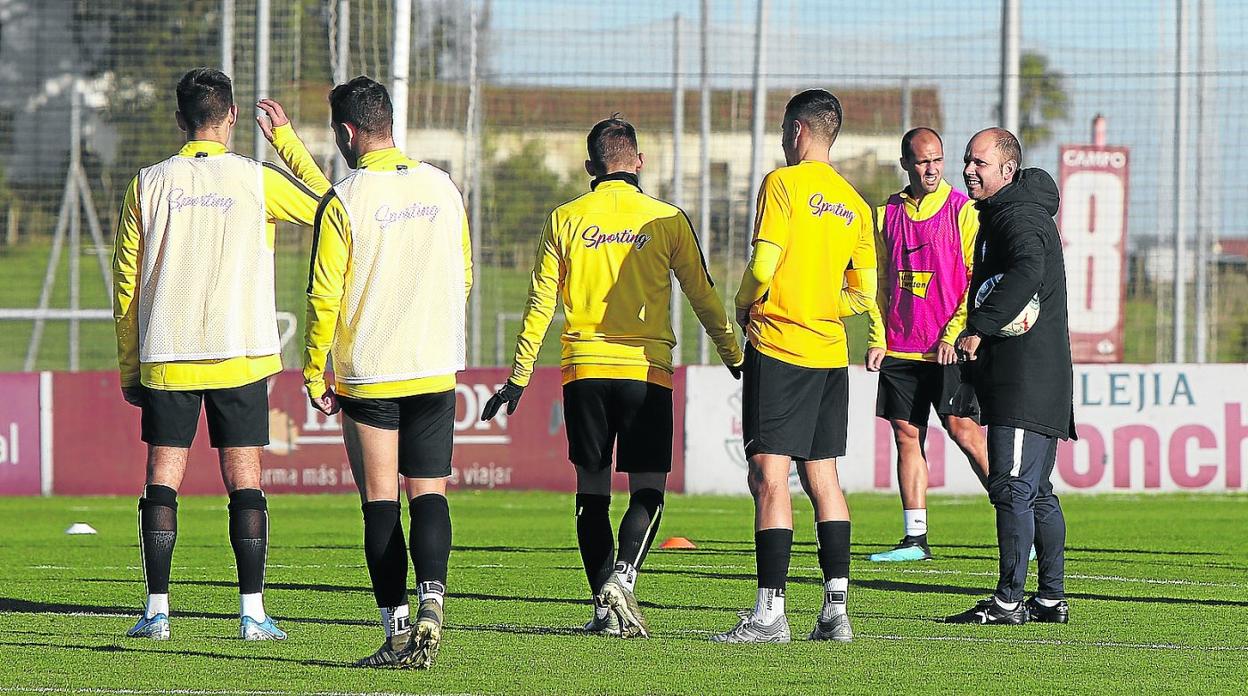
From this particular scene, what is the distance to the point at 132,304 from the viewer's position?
6.93 meters

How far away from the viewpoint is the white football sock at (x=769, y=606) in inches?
263

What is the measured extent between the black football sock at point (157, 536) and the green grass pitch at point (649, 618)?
25cm

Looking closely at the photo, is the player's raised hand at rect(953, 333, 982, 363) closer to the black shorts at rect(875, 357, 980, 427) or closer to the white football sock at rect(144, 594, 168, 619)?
the black shorts at rect(875, 357, 980, 427)

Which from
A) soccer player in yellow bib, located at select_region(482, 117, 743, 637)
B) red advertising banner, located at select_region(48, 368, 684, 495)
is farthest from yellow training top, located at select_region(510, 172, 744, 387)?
red advertising banner, located at select_region(48, 368, 684, 495)

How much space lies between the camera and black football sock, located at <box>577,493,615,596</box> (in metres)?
7.20

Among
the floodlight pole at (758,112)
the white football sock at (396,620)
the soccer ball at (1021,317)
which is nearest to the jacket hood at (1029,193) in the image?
the soccer ball at (1021,317)

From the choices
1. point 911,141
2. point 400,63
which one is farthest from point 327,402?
point 400,63

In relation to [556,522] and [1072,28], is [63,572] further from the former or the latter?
[1072,28]

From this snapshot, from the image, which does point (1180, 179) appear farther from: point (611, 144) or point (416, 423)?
point (416, 423)

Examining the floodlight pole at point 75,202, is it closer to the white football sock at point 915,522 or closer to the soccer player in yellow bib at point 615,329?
the white football sock at point 915,522

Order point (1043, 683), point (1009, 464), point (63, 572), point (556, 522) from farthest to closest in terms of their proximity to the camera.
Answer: point (556, 522), point (63, 572), point (1009, 464), point (1043, 683)

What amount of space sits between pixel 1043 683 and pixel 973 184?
8.13 ft

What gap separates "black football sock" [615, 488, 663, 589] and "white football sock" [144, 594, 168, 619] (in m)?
1.75

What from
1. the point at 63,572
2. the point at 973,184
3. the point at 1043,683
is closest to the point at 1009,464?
the point at 973,184
